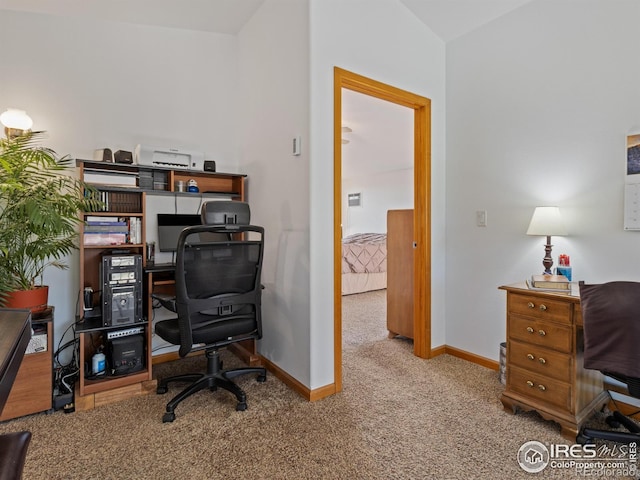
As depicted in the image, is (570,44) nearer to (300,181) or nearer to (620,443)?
(300,181)

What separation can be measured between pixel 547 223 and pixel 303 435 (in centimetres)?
194

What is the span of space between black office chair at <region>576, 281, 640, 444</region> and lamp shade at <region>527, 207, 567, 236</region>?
1.93ft

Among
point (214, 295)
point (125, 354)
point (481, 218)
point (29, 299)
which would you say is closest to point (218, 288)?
point (214, 295)

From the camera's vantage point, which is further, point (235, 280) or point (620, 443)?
point (235, 280)

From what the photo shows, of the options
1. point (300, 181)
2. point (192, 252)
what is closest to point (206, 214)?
point (192, 252)

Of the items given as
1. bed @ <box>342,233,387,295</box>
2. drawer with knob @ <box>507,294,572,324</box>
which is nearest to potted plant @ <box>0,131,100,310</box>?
drawer with knob @ <box>507,294,572,324</box>

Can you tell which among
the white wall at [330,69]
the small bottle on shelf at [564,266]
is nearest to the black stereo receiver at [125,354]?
the white wall at [330,69]

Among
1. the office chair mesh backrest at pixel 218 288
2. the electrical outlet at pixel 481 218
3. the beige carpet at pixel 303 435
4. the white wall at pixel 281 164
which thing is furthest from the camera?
the electrical outlet at pixel 481 218

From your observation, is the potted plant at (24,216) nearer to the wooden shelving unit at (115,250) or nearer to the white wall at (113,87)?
the wooden shelving unit at (115,250)

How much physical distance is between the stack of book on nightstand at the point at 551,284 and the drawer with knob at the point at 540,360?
0.34 metres

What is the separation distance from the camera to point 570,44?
2.22 metres

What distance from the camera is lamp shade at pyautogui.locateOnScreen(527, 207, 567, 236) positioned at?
212 centimetres

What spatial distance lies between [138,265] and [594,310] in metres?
2.61

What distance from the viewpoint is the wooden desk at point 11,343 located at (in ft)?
2.46
